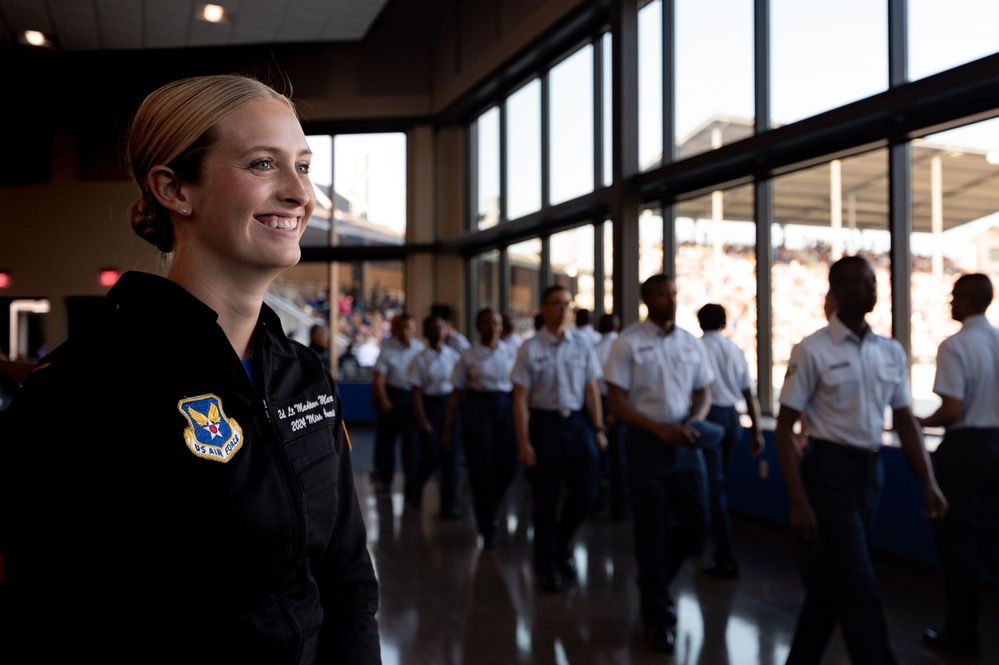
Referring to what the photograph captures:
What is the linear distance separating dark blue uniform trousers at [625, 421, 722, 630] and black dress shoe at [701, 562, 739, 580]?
1.29 m

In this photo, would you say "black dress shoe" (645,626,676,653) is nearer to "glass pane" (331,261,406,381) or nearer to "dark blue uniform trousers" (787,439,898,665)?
"dark blue uniform trousers" (787,439,898,665)

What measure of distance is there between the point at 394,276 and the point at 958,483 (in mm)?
12030

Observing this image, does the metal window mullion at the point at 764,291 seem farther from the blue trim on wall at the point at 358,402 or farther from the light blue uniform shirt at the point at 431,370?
the blue trim on wall at the point at 358,402

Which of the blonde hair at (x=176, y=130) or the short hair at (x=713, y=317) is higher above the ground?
the blonde hair at (x=176, y=130)

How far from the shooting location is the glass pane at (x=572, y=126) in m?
10.3

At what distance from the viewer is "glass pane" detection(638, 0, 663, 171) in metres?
8.67

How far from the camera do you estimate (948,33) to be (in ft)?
17.5

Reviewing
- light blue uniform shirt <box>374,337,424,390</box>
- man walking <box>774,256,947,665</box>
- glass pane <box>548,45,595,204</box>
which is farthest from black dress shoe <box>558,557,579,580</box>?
glass pane <box>548,45,595,204</box>

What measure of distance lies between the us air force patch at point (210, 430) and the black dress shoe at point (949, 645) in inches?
161

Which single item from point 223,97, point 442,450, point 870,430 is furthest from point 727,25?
point 223,97

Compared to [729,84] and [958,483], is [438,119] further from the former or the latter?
[958,483]

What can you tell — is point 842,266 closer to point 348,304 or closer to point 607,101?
point 607,101

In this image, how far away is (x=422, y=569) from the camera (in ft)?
18.2

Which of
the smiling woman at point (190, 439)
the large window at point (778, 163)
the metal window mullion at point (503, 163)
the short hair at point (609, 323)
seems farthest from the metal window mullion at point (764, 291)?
the smiling woman at point (190, 439)
